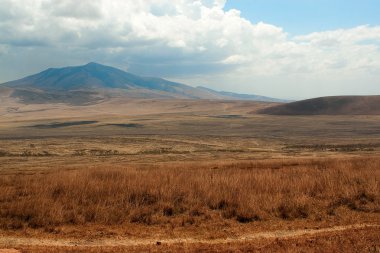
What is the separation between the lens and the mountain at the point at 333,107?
130m

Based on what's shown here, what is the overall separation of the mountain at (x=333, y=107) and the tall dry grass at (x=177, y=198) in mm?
118831

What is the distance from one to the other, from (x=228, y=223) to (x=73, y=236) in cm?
384

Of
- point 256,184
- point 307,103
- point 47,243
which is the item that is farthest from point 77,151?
point 307,103

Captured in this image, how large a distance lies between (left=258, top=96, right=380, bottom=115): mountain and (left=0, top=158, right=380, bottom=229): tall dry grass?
11883cm

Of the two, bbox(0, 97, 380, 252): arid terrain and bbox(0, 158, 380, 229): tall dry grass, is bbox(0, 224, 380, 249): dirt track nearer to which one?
bbox(0, 97, 380, 252): arid terrain

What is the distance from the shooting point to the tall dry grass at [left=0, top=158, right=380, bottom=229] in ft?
37.7

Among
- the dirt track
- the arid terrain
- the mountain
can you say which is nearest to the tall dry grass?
the arid terrain

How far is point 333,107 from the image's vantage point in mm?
136125

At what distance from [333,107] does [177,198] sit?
13135 cm

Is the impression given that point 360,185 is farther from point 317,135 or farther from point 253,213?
point 317,135

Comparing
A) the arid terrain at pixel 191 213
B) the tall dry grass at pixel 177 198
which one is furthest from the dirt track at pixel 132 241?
the tall dry grass at pixel 177 198

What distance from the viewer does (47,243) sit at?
9.63 m

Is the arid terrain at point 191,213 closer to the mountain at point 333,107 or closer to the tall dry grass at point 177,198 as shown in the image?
the tall dry grass at point 177,198

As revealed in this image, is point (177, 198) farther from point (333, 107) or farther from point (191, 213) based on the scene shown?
point (333, 107)
